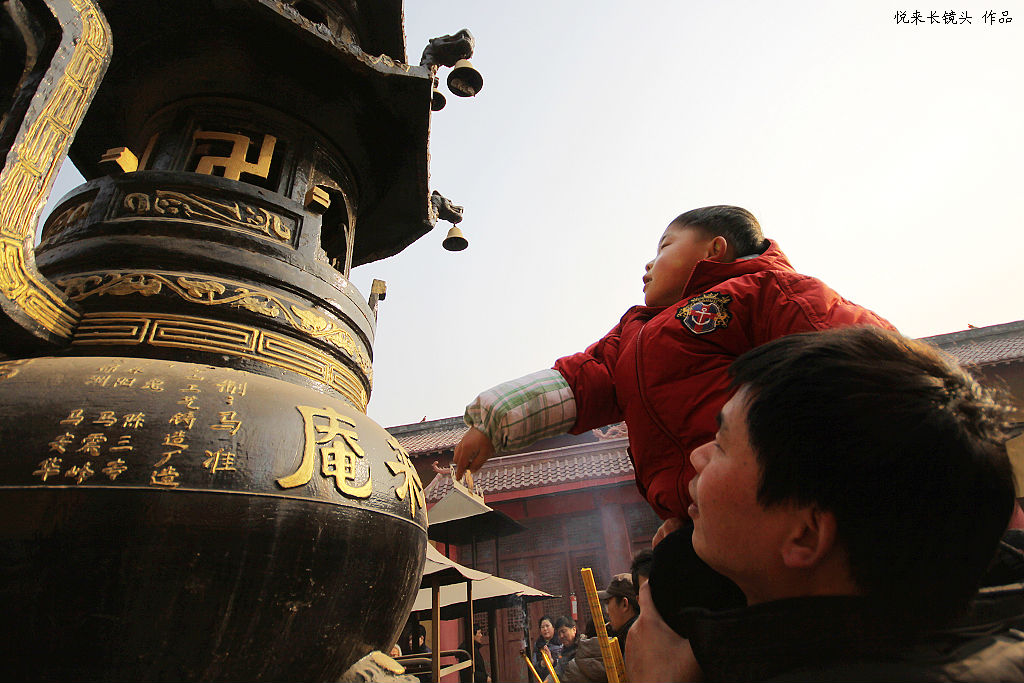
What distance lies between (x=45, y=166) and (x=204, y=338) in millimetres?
907

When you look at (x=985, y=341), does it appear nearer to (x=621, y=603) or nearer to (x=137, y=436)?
(x=621, y=603)

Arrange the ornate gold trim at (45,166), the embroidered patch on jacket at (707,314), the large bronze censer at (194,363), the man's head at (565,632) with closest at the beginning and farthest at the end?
the embroidered patch on jacket at (707,314) < the large bronze censer at (194,363) < the ornate gold trim at (45,166) < the man's head at (565,632)

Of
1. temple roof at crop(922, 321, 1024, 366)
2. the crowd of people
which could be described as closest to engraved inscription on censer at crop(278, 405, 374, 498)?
the crowd of people

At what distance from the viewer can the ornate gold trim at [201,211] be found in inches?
109

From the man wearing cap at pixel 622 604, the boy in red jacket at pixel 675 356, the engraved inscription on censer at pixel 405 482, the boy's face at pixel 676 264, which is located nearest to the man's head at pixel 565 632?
the man wearing cap at pixel 622 604

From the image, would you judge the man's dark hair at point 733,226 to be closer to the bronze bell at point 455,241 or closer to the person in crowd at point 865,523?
the person in crowd at point 865,523

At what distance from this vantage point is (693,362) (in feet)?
5.17

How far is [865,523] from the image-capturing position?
0.83m

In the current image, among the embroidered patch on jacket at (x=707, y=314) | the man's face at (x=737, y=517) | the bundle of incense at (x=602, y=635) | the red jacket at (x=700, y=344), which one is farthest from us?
the bundle of incense at (x=602, y=635)

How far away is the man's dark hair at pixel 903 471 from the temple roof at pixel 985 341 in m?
17.9

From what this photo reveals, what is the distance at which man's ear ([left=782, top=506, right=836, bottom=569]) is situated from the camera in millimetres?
855

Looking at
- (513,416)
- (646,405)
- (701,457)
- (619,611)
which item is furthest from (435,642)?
(701,457)

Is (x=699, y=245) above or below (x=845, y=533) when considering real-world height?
above

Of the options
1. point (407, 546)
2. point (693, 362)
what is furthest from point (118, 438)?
point (693, 362)
